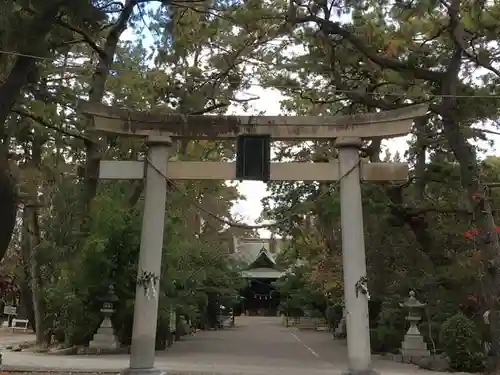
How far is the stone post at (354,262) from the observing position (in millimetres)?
9914

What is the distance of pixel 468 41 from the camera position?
1300 centimetres

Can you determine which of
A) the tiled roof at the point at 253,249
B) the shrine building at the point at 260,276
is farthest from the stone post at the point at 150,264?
the tiled roof at the point at 253,249

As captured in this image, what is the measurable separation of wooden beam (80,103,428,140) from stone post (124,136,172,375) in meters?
0.35

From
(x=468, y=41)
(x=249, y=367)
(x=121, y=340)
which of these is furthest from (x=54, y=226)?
(x=468, y=41)

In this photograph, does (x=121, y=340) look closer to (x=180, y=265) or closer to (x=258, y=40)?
(x=180, y=265)

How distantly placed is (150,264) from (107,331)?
5.61 m

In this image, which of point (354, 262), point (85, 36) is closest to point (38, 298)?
point (85, 36)

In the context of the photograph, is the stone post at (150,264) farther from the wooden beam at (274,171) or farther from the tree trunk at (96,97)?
the tree trunk at (96,97)

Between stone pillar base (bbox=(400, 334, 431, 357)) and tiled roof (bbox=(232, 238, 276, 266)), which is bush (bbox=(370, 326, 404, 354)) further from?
tiled roof (bbox=(232, 238, 276, 266))

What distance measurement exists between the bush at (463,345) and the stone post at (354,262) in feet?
13.5

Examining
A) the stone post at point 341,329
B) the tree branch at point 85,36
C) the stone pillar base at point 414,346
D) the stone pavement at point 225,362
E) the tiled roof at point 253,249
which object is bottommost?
the stone pavement at point 225,362

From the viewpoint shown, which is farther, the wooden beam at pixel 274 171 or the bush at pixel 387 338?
the bush at pixel 387 338

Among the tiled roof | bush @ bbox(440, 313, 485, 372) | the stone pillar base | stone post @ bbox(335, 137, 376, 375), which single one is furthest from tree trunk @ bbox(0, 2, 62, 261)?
the tiled roof

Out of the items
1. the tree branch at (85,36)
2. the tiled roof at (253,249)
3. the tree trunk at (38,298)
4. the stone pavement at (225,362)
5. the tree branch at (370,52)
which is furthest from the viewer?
the tiled roof at (253,249)
